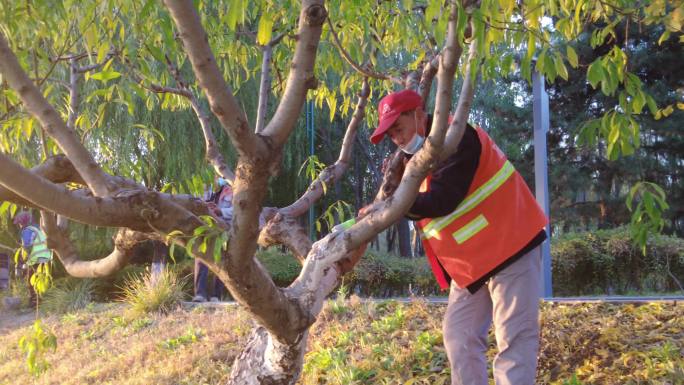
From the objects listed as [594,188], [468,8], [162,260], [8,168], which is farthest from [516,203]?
[594,188]

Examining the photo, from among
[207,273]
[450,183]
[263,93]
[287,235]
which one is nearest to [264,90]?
[263,93]

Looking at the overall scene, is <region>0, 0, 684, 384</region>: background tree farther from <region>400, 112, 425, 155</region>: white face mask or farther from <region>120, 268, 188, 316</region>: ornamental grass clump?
<region>120, 268, 188, 316</region>: ornamental grass clump

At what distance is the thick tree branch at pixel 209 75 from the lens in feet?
6.93

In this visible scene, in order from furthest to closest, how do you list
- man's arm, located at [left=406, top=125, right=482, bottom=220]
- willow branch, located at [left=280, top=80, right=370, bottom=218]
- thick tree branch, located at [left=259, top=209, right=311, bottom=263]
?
willow branch, located at [left=280, top=80, right=370, bottom=218], thick tree branch, located at [left=259, top=209, right=311, bottom=263], man's arm, located at [left=406, top=125, right=482, bottom=220]

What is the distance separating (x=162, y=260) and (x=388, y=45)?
802 cm

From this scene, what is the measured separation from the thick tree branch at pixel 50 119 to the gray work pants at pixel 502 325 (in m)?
1.86

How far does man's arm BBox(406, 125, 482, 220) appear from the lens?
3.12 meters

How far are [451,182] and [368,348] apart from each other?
2353mm

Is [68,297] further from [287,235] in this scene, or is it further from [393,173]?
[393,173]

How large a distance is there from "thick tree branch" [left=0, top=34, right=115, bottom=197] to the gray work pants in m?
1.86

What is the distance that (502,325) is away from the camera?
3217 mm

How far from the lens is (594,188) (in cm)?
1680

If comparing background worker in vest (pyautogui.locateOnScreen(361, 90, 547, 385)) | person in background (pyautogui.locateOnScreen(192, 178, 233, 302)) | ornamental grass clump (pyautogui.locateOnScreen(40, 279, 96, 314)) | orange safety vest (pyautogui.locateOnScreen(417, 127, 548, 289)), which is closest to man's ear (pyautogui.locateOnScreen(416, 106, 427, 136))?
background worker in vest (pyautogui.locateOnScreen(361, 90, 547, 385))

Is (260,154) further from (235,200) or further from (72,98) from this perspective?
(72,98)
